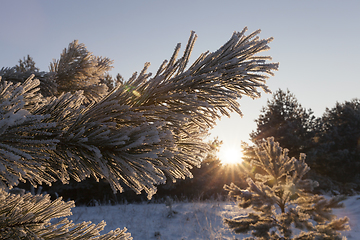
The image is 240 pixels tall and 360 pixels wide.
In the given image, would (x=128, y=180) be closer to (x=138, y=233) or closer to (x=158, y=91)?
(x=158, y=91)

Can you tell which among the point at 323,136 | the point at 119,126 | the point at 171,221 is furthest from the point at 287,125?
the point at 119,126

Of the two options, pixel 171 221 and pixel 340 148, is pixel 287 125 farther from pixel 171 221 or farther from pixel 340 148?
pixel 171 221

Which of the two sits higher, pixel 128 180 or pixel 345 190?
pixel 128 180

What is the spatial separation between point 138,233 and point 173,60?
19.2 feet

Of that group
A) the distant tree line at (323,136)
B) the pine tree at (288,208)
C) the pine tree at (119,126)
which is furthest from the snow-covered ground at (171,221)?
the distant tree line at (323,136)

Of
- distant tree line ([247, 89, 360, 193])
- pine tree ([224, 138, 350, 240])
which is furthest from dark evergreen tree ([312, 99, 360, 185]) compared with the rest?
pine tree ([224, 138, 350, 240])

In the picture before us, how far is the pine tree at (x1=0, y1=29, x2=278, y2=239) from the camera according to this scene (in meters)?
0.74

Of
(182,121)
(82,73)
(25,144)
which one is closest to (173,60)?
(182,121)

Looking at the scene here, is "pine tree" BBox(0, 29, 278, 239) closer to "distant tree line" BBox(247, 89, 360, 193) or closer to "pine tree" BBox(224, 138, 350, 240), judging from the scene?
"pine tree" BBox(224, 138, 350, 240)

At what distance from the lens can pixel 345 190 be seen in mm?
13984

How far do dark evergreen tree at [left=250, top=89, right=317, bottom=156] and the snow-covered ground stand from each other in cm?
864

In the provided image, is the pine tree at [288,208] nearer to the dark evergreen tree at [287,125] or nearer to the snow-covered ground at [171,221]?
the snow-covered ground at [171,221]

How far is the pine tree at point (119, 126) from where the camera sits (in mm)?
736

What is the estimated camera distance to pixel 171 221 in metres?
6.91
